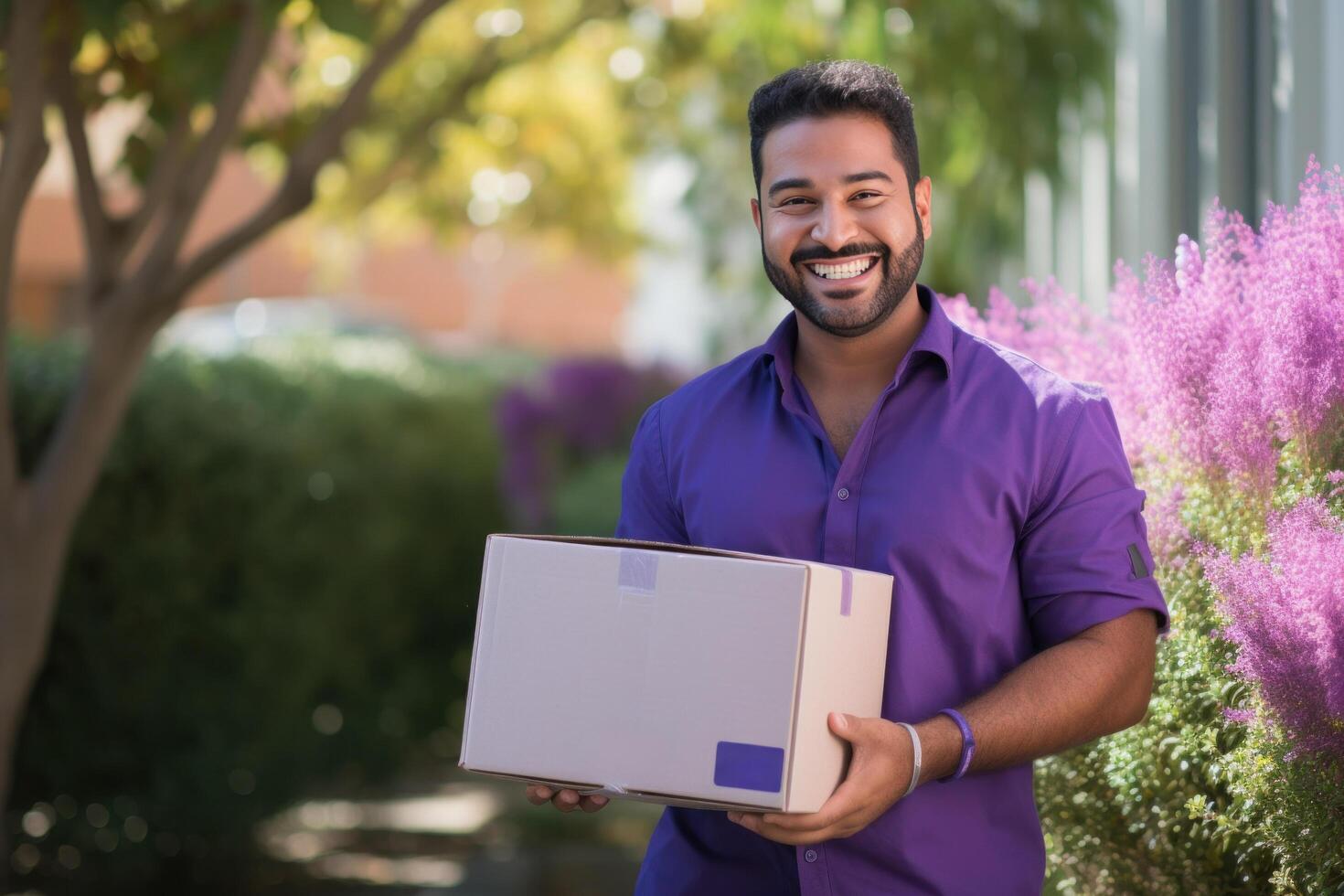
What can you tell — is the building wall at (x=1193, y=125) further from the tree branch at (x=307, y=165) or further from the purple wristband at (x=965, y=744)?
the tree branch at (x=307, y=165)

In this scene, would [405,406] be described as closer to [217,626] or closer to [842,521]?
[217,626]

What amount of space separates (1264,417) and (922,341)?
477mm

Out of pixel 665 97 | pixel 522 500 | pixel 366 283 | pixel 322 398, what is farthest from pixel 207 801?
pixel 366 283

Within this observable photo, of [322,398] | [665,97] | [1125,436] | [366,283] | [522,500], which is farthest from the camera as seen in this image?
[366,283]

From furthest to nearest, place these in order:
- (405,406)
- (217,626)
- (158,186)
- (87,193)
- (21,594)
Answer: (405,406)
(217,626)
(158,186)
(87,193)
(21,594)

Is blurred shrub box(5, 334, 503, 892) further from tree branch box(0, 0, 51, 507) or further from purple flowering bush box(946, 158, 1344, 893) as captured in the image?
purple flowering bush box(946, 158, 1344, 893)

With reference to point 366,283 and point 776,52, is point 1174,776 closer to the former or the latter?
point 776,52

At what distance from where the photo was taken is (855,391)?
2.37m

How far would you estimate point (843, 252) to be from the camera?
2236mm

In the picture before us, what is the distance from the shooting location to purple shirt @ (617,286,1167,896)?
214 centimetres

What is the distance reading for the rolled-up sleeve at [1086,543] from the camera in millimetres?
2092

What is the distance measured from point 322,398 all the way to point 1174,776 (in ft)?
18.3

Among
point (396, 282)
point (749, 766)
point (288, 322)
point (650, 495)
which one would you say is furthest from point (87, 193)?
point (396, 282)

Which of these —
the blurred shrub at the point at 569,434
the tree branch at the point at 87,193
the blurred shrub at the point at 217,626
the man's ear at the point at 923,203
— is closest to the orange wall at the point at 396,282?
the blurred shrub at the point at 569,434
